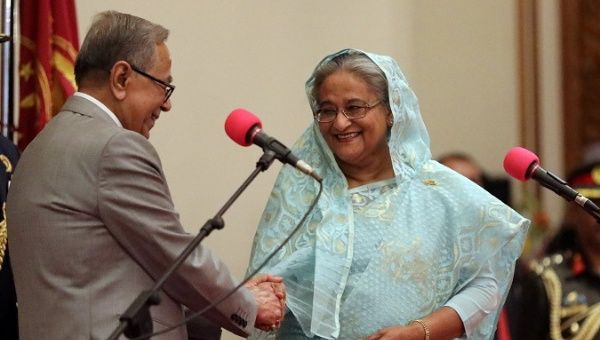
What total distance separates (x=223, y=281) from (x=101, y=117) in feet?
1.72

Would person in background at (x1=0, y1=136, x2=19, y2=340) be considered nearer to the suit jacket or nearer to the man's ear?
the suit jacket

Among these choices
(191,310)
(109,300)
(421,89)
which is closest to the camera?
(109,300)

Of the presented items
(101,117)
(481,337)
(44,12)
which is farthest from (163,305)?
(44,12)

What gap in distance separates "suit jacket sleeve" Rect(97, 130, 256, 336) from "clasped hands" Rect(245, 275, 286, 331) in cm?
25

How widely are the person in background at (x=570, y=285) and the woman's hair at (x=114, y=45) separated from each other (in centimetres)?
200

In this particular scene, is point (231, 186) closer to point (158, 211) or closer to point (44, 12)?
point (44, 12)

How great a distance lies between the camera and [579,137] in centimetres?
718

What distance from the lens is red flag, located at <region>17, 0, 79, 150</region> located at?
418cm

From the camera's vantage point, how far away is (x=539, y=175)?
3.12 meters

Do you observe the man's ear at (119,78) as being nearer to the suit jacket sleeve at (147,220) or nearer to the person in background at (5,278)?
the suit jacket sleeve at (147,220)

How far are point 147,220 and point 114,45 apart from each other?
19.7 inches

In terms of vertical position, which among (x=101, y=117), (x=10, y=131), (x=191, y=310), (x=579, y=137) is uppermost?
(x=101, y=117)

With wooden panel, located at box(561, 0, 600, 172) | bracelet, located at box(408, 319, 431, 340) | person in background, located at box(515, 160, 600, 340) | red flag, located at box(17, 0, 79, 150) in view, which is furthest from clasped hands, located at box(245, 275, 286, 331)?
wooden panel, located at box(561, 0, 600, 172)

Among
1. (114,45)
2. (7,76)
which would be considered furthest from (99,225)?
(7,76)
